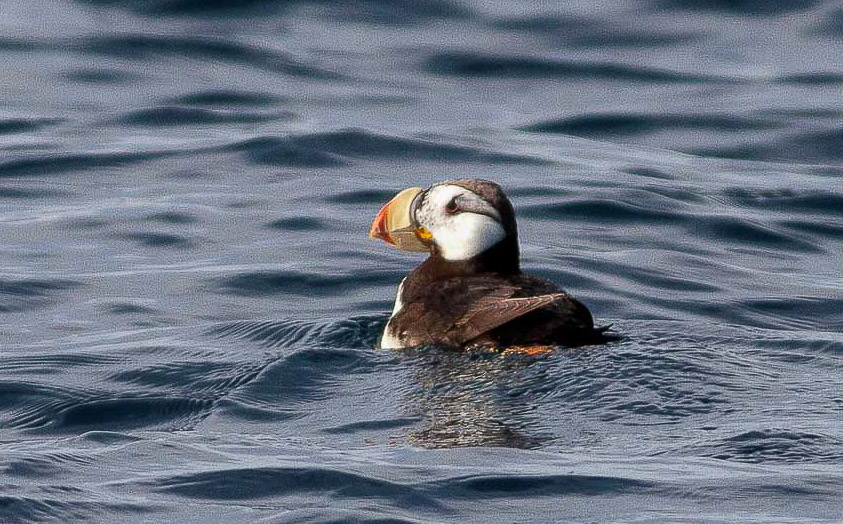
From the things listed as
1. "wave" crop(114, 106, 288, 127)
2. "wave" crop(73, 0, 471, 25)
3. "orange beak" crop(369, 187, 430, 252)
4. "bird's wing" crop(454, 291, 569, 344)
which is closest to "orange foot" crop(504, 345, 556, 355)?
"bird's wing" crop(454, 291, 569, 344)

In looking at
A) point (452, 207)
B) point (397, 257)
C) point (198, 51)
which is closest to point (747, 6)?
point (198, 51)

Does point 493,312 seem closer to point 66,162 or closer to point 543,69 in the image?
point 66,162

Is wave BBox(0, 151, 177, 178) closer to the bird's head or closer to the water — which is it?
the water

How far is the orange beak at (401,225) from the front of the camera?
24.5 feet

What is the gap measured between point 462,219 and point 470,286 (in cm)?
49

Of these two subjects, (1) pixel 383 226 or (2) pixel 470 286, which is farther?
Result: (1) pixel 383 226

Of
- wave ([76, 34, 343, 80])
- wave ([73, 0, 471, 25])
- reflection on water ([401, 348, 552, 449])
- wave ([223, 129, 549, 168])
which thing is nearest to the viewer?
reflection on water ([401, 348, 552, 449])

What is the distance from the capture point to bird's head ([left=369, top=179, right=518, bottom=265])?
23.2 ft

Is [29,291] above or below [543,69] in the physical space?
below

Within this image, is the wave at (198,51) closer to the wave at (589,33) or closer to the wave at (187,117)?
the wave at (187,117)

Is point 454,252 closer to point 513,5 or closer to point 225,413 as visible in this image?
point 225,413

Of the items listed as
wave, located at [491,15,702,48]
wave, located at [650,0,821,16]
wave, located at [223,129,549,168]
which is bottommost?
wave, located at [223,129,549,168]

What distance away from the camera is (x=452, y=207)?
719cm

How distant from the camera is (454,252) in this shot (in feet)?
23.5
